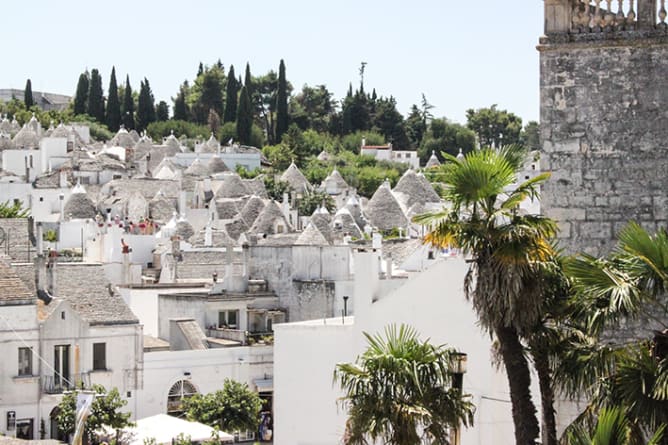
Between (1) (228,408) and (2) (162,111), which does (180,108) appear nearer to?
(2) (162,111)

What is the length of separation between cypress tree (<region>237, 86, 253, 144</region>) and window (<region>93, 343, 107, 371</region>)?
301 feet

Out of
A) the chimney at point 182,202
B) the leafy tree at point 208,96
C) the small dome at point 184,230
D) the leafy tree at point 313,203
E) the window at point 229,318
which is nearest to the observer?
the window at point 229,318

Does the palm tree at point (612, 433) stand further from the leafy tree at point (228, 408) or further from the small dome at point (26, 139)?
the small dome at point (26, 139)

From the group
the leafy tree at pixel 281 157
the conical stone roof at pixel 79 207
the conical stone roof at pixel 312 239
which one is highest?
the leafy tree at pixel 281 157

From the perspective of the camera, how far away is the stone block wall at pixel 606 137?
1315 centimetres

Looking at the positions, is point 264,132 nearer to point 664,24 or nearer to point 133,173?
point 133,173

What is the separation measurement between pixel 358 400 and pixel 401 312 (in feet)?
22.8

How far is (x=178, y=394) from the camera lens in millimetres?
38750

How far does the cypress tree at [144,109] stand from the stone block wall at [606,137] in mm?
123808

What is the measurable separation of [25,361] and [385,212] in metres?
51.5

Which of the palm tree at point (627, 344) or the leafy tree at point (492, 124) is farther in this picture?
the leafy tree at point (492, 124)

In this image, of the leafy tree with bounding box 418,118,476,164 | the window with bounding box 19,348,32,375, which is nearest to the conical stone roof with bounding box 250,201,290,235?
the window with bounding box 19,348,32,375

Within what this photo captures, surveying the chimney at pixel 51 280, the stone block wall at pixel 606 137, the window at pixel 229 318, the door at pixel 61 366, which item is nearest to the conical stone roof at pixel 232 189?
the window at pixel 229 318

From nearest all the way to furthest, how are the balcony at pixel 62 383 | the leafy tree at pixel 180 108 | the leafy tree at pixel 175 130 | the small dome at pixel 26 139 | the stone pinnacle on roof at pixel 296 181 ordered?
the balcony at pixel 62 383
the stone pinnacle on roof at pixel 296 181
the small dome at pixel 26 139
the leafy tree at pixel 175 130
the leafy tree at pixel 180 108
